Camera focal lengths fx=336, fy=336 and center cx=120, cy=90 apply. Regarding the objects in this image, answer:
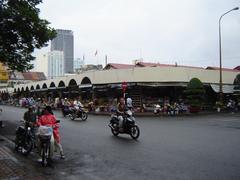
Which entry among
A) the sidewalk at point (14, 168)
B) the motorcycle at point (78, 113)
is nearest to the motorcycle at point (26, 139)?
the sidewalk at point (14, 168)

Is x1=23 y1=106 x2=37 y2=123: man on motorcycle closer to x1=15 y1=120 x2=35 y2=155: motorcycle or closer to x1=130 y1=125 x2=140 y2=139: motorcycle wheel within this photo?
x1=15 y1=120 x2=35 y2=155: motorcycle

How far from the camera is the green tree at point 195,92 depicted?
31.4m

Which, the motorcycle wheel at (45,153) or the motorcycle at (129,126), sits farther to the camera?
the motorcycle at (129,126)

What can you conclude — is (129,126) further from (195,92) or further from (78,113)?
(195,92)

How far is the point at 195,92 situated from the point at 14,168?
82.3 feet

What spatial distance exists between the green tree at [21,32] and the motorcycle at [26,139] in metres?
9.87

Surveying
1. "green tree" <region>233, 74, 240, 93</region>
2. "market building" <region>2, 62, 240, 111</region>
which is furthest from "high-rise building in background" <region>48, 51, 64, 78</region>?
"green tree" <region>233, 74, 240, 93</region>

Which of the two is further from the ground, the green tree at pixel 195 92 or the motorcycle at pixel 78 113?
the green tree at pixel 195 92

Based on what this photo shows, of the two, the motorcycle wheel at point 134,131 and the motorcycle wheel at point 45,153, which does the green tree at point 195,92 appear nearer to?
the motorcycle wheel at point 134,131

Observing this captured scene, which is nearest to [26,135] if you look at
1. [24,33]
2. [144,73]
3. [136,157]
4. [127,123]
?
[136,157]

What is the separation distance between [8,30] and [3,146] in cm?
952

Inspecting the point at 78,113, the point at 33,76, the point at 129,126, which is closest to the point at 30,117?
the point at 129,126

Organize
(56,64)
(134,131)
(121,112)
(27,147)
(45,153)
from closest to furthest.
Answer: (45,153) → (27,147) → (134,131) → (121,112) → (56,64)

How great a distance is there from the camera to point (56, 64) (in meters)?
95.4
